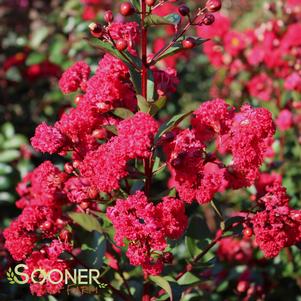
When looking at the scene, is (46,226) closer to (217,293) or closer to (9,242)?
(9,242)

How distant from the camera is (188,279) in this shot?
1480 millimetres

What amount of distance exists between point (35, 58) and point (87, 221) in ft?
4.75

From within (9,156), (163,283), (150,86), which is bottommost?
(163,283)

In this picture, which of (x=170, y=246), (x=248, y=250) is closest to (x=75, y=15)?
(x=248, y=250)

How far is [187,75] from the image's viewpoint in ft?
12.1

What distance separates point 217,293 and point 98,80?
1099 millimetres

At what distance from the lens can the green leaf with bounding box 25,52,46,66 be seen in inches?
104

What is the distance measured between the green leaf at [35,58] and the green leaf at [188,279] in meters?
1.58

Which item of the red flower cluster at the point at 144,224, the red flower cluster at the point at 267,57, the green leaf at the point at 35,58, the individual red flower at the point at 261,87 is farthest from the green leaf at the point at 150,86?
the green leaf at the point at 35,58

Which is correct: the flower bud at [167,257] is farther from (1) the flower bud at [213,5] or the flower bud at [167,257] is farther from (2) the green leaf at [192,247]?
(1) the flower bud at [213,5]

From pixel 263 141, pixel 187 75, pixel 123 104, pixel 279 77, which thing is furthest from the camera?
pixel 187 75

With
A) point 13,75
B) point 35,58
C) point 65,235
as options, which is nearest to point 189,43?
point 65,235

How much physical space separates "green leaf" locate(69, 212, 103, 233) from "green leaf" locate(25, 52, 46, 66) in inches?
55.4

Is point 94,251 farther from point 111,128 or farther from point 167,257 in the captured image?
point 111,128
